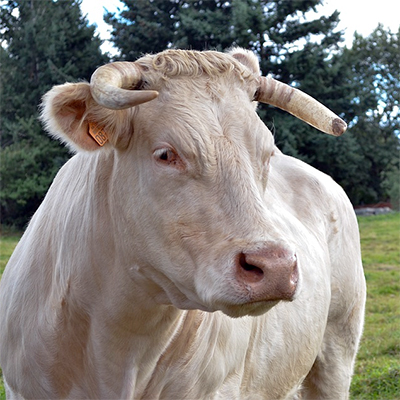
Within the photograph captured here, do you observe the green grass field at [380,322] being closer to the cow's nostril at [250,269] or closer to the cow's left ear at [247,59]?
the cow's left ear at [247,59]

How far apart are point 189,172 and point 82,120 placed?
1.82ft

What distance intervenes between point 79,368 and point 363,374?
13.2 feet

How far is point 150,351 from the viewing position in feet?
9.32

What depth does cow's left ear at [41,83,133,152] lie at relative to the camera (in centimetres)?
258

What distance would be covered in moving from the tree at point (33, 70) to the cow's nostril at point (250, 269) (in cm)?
1644

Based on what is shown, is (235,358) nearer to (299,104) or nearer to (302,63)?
(299,104)

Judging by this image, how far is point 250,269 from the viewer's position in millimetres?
2152

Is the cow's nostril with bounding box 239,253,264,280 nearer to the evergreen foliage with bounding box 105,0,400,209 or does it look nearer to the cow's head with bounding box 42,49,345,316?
the cow's head with bounding box 42,49,345,316

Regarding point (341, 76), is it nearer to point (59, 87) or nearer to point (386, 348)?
point (386, 348)

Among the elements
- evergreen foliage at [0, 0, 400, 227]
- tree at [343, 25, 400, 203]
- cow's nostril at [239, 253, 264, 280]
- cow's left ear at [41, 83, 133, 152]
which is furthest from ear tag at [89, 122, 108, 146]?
tree at [343, 25, 400, 203]

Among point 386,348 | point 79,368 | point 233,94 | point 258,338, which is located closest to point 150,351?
point 79,368

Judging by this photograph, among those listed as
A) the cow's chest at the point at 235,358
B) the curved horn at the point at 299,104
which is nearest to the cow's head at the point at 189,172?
the curved horn at the point at 299,104

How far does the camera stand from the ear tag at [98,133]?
261 cm

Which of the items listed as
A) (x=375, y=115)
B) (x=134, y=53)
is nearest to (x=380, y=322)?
(x=134, y=53)
